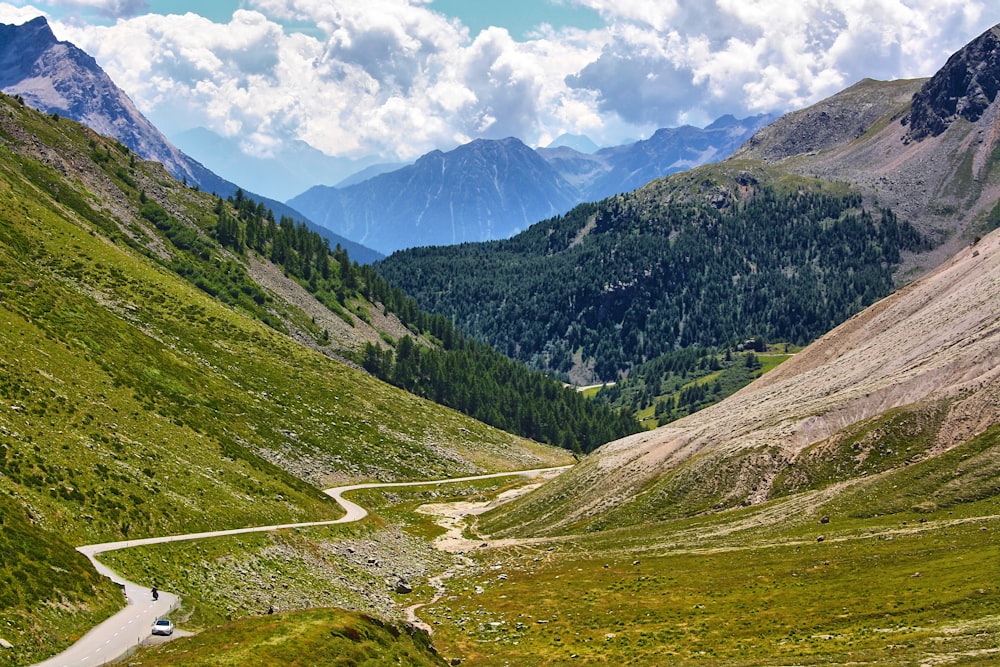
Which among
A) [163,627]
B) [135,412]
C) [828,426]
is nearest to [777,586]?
[828,426]

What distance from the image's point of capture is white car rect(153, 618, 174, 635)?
1732 inches

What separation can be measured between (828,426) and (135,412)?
76.5 m

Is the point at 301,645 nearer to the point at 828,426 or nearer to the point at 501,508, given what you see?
the point at 828,426

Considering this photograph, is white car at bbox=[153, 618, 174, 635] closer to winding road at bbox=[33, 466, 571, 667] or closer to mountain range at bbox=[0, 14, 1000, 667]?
winding road at bbox=[33, 466, 571, 667]

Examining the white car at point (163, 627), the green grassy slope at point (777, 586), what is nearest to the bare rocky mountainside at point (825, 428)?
the green grassy slope at point (777, 586)

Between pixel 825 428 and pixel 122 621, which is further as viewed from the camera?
pixel 825 428

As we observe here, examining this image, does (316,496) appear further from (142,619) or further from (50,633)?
(50,633)

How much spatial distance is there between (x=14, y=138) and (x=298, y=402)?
4471 inches

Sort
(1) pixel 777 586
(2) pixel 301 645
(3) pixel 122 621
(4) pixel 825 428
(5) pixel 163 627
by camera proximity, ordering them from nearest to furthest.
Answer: (2) pixel 301 645 → (5) pixel 163 627 → (3) pixel 122 621 → (1) pixel 777 586 → (4) pixel 825 428

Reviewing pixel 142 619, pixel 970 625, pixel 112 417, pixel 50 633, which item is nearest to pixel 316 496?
pixel 112 417

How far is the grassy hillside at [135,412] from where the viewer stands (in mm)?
58031

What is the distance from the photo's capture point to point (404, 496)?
12638cm

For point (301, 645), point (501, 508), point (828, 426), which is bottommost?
point (501, 508)

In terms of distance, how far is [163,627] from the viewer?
4416cm
